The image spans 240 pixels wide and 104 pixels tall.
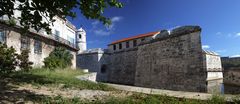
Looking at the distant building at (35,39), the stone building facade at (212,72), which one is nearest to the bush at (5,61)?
the distant building at (35,39)

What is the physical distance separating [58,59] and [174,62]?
1259 centimetres

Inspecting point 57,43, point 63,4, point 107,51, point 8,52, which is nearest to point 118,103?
point 63,4

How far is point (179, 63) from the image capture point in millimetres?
15000

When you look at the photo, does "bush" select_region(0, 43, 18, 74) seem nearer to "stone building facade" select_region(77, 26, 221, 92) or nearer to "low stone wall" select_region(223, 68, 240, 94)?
"stone building facade" select_region(77, 26, 221, 92)

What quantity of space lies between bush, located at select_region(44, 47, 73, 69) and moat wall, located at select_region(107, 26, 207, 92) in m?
8.93

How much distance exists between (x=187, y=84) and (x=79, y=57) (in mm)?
28566

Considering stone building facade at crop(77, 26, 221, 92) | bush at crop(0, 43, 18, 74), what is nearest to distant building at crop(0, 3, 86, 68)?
bush at crop(0, 43, 18, 74)

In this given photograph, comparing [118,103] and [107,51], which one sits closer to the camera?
[118,103]

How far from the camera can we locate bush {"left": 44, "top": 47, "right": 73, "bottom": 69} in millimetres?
18000

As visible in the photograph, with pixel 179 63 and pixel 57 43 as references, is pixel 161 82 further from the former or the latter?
pixel 57 43

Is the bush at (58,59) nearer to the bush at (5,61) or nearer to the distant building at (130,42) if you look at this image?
the bush at (5,61)

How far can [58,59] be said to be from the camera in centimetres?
1950

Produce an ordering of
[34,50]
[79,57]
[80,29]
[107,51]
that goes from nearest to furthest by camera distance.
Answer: [34,50], [107,51], [79,57], [80,29]

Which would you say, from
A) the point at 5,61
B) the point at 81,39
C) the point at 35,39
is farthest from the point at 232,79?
the point at 81,39
